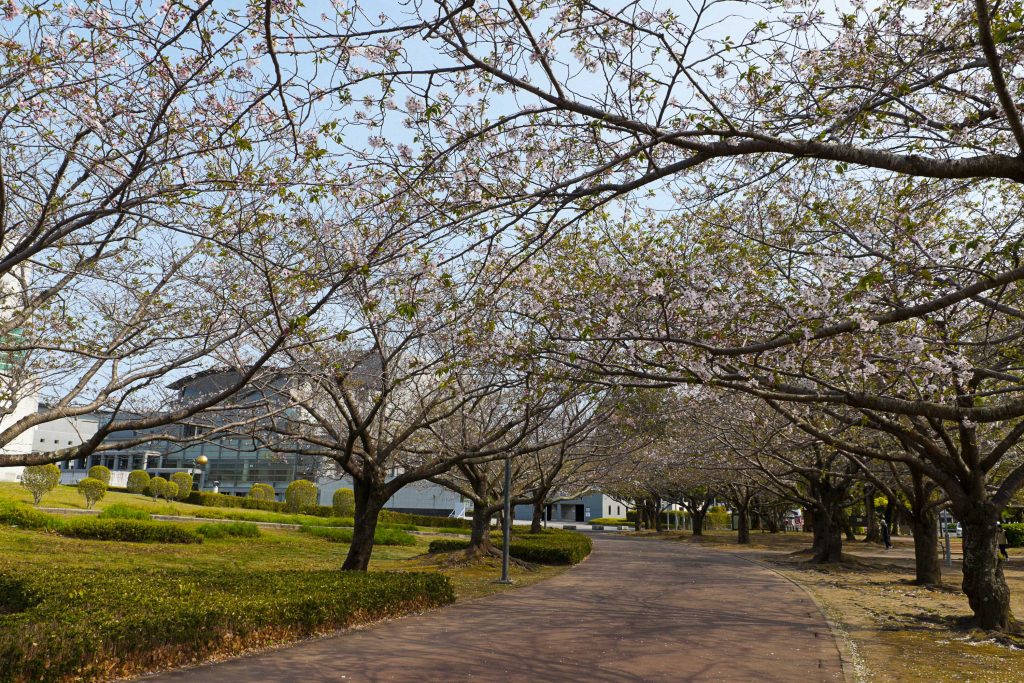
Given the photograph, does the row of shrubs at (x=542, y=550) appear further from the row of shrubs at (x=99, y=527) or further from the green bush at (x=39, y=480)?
the green bush at (x=39, y=480)

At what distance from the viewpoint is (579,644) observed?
910 cm

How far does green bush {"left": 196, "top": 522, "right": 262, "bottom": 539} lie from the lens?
23281 mm

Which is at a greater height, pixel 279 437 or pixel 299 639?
pixel 279 437

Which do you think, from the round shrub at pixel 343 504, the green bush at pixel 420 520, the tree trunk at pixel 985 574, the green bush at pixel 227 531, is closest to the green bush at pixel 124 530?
the green bush at pixel 227 531

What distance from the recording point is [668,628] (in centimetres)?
1055

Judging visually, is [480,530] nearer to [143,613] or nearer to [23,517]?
[23,517]

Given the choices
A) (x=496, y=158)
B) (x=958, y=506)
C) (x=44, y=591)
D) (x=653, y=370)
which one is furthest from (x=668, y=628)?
(x=44, y=591)

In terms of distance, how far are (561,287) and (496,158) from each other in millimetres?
4979

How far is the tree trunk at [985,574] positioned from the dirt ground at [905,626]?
0.43 m

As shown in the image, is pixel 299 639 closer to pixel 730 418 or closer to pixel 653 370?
pixel 653 370

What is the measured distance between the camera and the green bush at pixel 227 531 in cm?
2328

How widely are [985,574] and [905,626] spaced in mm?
1432

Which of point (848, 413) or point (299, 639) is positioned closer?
point (299, 639)

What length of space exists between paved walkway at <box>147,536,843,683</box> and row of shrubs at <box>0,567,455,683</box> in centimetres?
34
